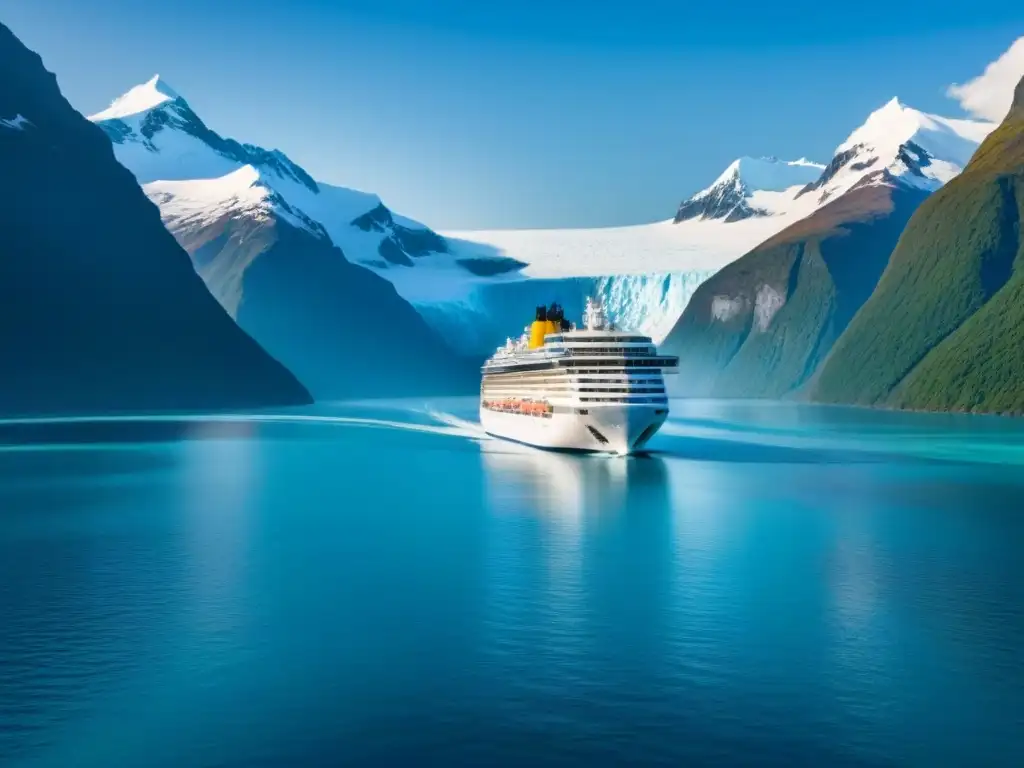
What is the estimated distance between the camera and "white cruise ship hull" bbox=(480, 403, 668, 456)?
89.9m

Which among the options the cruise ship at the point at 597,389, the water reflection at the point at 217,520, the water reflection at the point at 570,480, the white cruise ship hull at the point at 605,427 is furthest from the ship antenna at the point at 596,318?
the water reflection at the point at 217,520

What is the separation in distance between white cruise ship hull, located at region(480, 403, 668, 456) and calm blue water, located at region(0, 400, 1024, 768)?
16292 millimetres

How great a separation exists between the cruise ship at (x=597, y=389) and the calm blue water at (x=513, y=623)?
52.7 feet

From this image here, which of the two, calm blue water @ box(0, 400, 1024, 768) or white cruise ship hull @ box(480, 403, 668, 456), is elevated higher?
white cruise ship hull @ box(480, 403, 668, 456)

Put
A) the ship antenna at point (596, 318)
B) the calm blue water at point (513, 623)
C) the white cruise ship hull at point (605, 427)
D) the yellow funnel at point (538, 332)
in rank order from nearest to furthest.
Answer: the calm blue water at point (513, 623), the white cruise ship hull at point (605, 427), the ship antenna at point (596, 318), the yellow funnel at point (538, 332)

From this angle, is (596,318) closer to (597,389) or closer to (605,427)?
(597,389)

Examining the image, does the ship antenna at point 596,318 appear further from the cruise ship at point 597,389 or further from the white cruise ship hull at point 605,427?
the white cruise ship hull at point 605,427

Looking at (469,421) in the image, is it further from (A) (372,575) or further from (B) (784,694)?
(B) (784,694)

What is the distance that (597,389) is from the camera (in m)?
89.8

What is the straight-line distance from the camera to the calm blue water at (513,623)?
2439 centimetres

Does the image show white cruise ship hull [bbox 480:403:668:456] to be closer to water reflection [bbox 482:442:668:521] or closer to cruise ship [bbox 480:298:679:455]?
cruise ship [bbox 480:298:679:455]

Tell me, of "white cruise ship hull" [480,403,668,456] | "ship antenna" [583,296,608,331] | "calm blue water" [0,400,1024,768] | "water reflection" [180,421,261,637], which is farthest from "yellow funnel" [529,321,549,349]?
"calm blue water" [0,400,1024,768]

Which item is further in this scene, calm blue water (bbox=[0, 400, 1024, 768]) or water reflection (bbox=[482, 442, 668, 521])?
water reflection (bbox=[482, 442, 668, 521])

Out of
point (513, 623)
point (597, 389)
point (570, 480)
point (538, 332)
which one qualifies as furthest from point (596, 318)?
point (513, 623)
